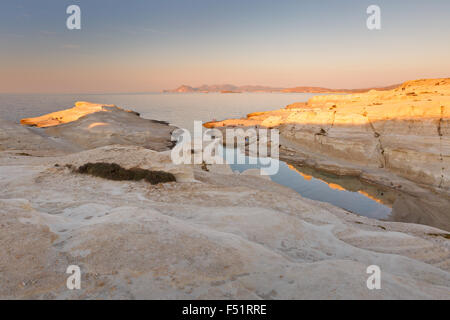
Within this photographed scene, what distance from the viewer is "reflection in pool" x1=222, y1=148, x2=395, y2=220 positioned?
805 inches

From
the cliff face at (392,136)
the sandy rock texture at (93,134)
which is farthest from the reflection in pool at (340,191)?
the sandy rock texture at (93,134)

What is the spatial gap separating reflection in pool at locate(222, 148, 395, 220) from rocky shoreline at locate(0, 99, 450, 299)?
7.28 m

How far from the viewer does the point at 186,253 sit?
17.5ft

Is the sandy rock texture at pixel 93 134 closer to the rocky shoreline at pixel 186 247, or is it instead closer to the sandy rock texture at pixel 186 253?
the rocky shoreline at pixel 186 247

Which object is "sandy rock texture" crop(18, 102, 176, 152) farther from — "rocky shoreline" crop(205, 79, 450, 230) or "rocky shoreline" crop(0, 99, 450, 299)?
"rocky shoreline" crop(0, 99, 450, 299)

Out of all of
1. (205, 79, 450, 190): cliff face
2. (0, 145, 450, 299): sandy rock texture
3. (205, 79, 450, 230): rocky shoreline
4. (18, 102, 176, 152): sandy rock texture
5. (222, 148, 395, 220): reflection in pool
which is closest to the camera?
(0, 145, 450, 299): sandy rock texture

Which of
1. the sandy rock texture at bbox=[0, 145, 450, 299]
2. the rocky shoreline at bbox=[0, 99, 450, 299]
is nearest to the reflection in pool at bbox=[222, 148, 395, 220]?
the rocky shoreline at bbox=[0, 99, 450, 299]

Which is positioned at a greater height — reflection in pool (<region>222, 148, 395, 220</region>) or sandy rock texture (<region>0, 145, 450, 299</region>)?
sandy rock texture (<region>0, 145, 450, 299</region>)

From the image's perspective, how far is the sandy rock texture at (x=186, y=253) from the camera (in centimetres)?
414

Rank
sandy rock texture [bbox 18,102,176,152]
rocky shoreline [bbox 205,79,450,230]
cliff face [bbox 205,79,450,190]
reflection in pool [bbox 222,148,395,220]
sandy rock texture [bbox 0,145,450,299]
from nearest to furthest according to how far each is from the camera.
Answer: sandy rock texture [bbox 0,145,450,299] → reflection in pool [bbox 222,148,395,220] → rocky shoreline [bbox 205,79,450,230] → cliff face [bbox 205,79,450,190] → sandy rock texture [bbox 18,102,176,152]

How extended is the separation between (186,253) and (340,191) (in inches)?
905

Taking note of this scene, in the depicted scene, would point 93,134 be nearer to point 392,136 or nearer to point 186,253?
point 186,253

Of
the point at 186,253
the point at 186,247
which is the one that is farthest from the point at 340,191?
the point at 186,253
